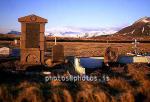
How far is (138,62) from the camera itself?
19.5 m

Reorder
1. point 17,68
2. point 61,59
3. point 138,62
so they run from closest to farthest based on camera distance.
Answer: point 17,68
point 61,59
point 138,62

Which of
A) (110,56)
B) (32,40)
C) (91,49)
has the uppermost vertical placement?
(32,40)

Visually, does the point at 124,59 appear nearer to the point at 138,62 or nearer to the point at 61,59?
the point at 138,62

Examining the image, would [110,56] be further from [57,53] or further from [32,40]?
[32,40]

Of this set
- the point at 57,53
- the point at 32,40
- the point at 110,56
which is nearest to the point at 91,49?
the point at 110,56

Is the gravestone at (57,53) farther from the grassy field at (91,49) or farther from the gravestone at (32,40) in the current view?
the grassy field at (91,49)

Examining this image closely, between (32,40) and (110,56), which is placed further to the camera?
(110,56)

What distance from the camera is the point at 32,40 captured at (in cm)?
1686

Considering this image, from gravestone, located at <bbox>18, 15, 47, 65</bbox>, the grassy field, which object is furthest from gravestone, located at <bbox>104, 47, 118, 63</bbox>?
the grassy field

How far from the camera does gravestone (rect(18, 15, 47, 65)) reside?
16641 mm

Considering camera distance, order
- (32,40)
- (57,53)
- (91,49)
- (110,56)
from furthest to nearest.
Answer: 1. (91,49)
2. (110,56)
3. (57,53)
4. (32,40)

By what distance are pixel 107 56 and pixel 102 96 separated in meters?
8.91

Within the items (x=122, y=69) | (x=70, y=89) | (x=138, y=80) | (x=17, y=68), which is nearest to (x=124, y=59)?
(x=122, y=69)

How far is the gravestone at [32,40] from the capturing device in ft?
54.6
